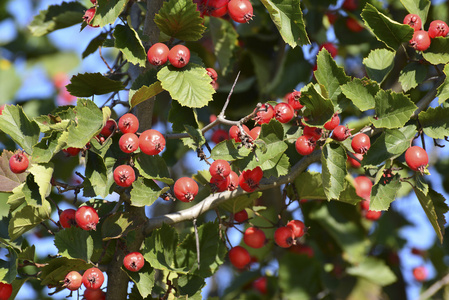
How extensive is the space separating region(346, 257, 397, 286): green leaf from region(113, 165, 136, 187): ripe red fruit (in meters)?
2.21

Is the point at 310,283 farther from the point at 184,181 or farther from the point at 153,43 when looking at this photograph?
the point at 153,43

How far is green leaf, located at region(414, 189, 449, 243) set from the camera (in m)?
1.93

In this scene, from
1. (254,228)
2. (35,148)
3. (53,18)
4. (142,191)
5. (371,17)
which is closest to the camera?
(35,148)

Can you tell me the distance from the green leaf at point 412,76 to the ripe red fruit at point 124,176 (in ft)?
3.73

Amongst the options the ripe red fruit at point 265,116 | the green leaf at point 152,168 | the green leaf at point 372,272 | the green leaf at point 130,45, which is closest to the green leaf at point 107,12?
the green leaf at point 130,45

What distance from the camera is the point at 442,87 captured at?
188 cm

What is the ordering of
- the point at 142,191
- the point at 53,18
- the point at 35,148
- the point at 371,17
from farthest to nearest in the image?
the point at 53,18 → the point at 371,17 → the point at 142,191 → the point at 35,148

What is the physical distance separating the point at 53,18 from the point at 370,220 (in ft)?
7.86

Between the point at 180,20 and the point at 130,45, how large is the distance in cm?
22

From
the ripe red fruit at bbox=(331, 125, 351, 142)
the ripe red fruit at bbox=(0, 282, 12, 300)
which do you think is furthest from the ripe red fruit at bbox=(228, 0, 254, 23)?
the ripe red fruit at bbox=(0, 282, 12, 300)

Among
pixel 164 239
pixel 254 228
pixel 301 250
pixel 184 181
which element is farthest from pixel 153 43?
pixel 301 250

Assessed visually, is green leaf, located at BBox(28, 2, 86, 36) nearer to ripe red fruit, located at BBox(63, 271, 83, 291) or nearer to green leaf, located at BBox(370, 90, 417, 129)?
ripe red fruit, located at BBox(63, 271, 83, 291)

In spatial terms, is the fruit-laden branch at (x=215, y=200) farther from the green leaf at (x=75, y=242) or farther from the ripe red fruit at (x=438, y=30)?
the ripe red fruit at (x=438, y=30)

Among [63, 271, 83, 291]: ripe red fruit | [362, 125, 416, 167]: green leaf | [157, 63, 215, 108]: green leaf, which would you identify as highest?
[157, 63, 215, 108]: green leaf
